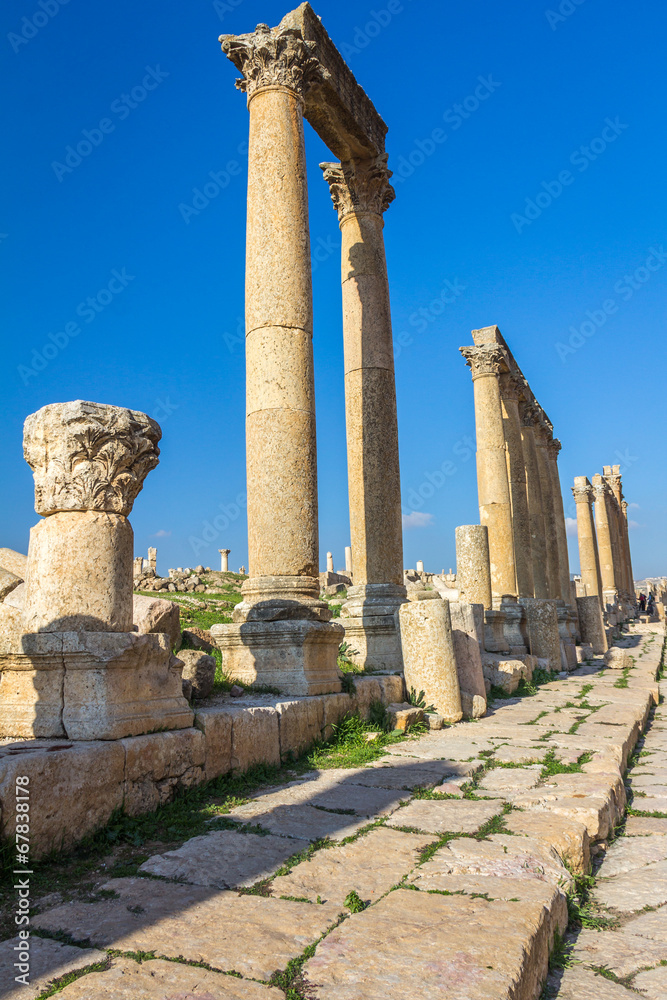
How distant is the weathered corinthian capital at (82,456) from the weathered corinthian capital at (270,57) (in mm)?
5781

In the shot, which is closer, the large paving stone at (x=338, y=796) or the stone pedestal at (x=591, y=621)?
the large paving stone at (x=338, y=796)

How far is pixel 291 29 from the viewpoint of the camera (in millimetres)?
8820

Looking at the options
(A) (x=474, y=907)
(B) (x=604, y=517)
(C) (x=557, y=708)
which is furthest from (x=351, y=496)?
(B) (x=604, y=517)

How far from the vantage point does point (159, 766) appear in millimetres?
4395

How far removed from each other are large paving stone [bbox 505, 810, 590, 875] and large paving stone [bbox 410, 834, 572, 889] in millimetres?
109

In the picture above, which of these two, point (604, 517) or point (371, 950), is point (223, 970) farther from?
point (604, 517)

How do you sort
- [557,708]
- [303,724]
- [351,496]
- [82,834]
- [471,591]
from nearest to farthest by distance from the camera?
1. [82,834]
2. [303,724]
3. [557,708]
4. [351,496]
5. [471,591]

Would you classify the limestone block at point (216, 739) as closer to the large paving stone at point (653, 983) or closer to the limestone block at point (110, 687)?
the limestone block at point (110, 687)

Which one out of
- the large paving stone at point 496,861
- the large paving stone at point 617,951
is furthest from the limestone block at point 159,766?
the large paving stone at point 617,951

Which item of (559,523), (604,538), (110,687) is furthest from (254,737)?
(604,538)

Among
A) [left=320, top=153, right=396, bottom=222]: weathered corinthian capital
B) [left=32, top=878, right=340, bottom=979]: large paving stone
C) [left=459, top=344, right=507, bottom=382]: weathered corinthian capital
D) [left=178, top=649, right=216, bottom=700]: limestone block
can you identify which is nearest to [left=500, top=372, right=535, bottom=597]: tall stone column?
[left=459, top=344, right=507, bottom=382]: weathered corinthian capital

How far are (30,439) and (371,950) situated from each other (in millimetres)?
3750

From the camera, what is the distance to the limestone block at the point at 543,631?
15.6 meters

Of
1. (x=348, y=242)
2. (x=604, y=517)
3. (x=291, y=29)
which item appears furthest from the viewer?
(x=604, y=517)
